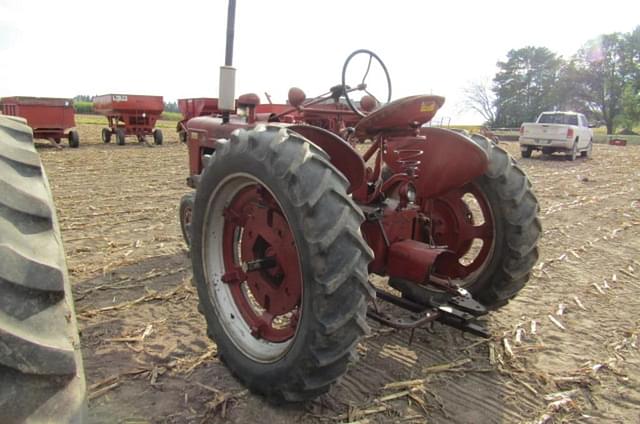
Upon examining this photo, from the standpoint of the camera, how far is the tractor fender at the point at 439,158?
288 centimetres

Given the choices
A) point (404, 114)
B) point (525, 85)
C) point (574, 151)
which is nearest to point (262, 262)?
point (404, 114)

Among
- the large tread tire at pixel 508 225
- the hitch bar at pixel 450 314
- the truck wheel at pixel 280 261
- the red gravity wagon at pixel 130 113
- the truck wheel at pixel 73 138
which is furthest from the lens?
the red gravity wagon at pixel 130 113

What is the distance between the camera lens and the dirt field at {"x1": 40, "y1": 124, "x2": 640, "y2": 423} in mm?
2355

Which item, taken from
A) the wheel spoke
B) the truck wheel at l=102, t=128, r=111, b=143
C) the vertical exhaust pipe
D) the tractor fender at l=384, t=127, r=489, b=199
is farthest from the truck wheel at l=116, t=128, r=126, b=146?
the wheel spoke

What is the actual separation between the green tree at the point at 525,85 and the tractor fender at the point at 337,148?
187 feet

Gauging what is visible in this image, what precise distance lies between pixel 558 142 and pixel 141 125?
1436 cm

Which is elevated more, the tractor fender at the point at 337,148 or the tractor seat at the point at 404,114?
the tractor seat at the point at 404,114

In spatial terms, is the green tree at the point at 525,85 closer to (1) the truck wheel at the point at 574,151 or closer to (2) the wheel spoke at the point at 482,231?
(1) the truck wheel at the point at 574,151

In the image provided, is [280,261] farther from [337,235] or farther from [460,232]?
[460,232]

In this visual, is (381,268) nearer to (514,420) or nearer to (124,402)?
(514,420)

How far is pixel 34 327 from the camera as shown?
1.10m

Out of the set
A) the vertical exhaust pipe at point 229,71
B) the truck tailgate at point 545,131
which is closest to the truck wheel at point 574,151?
the truck tailgate at point 545,131

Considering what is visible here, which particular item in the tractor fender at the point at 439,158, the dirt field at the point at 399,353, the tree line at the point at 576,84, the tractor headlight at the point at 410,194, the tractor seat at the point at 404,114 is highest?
the tree line at the point at 576,84

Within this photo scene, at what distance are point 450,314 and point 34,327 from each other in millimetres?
2295
